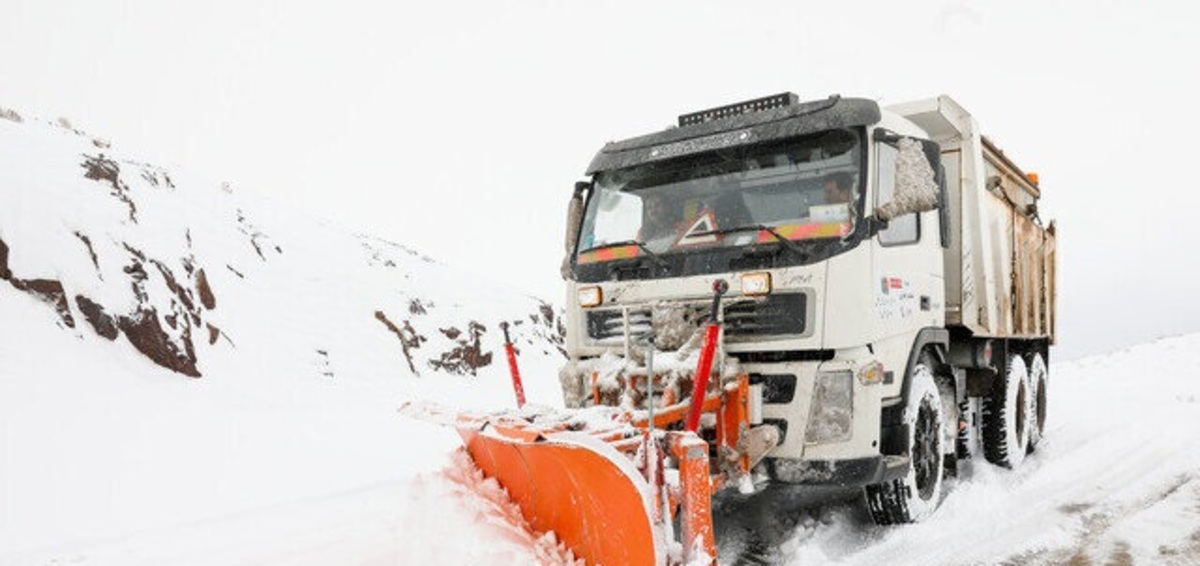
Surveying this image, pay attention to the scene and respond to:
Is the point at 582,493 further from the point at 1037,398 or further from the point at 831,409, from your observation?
the point at 1037,398

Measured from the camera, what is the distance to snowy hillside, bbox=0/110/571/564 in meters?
6.18

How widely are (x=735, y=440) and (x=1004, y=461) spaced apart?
399 cm

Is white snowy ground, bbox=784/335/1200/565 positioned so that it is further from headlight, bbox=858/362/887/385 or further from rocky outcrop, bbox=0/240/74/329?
rocky outcrop, bbox=0/240/74/329

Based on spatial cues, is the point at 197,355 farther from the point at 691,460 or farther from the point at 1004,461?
the point at 1004,461

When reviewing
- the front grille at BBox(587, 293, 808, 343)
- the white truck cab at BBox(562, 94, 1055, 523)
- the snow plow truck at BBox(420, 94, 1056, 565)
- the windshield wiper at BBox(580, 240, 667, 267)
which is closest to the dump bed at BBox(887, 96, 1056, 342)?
the white truck cab at BBox(562, 94, 1055, 523)

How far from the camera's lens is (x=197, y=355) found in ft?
31.3

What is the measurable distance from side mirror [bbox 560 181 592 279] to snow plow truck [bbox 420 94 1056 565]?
15 mm

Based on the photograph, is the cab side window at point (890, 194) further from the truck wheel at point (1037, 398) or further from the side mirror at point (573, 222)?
the truck wheel at point (1037, 398)

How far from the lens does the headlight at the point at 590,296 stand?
5004mm

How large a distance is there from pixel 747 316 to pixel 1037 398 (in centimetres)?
567

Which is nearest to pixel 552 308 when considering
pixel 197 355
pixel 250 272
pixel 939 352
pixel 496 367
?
pixel 496 367

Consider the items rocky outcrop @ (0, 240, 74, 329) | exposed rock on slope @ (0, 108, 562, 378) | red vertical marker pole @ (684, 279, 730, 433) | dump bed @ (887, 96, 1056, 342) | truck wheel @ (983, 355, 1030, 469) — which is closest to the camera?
red vertical marker pole @ (684, 279, 730, 433)

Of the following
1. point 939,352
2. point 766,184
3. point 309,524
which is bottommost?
point 309,524

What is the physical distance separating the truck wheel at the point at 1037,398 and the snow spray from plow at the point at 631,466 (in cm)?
520
